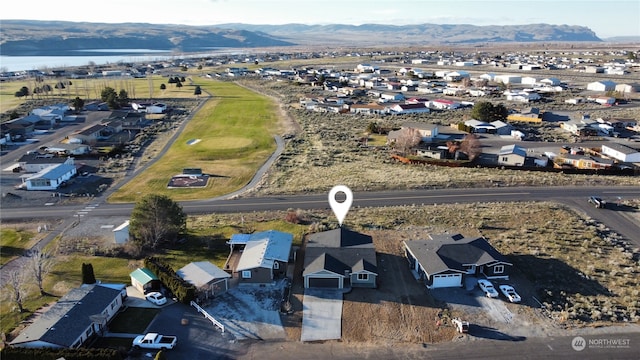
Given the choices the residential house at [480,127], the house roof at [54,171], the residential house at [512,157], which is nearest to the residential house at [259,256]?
the house roof at [54,171]

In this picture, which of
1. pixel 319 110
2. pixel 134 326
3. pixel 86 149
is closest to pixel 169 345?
pixel 134 326

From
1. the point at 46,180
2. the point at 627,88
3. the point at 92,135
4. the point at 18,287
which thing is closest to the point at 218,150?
the point at 92,135

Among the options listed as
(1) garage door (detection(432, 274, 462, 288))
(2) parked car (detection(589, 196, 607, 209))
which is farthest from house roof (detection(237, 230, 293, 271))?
(2) parked car (detection(589, 196, 607, 209))

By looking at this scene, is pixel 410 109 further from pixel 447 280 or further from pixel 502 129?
pixel 447 280

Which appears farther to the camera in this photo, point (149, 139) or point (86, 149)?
point (149, 139)

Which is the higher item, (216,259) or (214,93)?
(214,93)

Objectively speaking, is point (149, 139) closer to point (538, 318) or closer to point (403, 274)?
point (403, 274)
